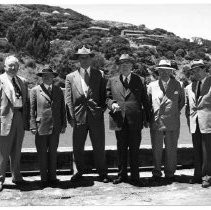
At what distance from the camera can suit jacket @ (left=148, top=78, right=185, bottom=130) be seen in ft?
22.4

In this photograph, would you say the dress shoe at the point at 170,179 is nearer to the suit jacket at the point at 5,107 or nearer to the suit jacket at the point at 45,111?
the suit jacket at the point at 45,111

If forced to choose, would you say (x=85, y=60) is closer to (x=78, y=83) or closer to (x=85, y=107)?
(x=78, y=83)

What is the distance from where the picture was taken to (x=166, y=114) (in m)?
6.84

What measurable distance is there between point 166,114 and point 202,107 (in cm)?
54

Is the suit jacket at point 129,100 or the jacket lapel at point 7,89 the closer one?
the jacket lapel at point 7,89

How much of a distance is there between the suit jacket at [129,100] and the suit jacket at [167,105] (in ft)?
0.77

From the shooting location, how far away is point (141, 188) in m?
6.44

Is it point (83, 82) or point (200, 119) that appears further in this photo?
point (83, 82)

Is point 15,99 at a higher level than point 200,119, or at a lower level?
higher

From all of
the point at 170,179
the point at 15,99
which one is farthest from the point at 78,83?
the point at 170,179

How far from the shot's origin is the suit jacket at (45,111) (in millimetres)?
6520

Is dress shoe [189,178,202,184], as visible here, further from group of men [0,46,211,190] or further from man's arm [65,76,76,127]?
man's arm [65,76,76,127]

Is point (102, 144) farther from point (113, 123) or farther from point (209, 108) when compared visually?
point (209, 108)

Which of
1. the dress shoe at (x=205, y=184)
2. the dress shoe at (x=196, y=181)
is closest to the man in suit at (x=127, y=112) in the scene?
the dress shoe at (x=196, y=181)
